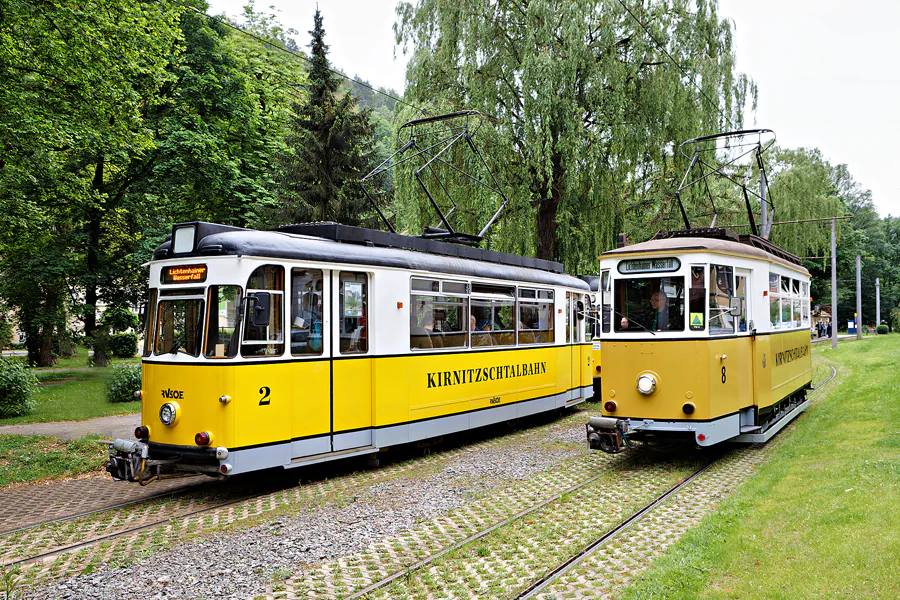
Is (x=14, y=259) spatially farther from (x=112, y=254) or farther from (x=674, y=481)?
(x=674, y=481)

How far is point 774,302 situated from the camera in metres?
12.2

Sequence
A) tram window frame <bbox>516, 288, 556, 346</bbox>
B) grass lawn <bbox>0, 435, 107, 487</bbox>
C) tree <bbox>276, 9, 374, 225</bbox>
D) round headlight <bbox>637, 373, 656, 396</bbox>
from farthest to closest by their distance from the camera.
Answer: tree <bbox>276, 9, 374, 225</bbox>
tram window frame <bbox>516, 288, 556, 346</bbox>
grass lawn <bbox>0, 435, 107, 487</bbox>
round headlight <bbox>637, 373, 656, 396</bbox>

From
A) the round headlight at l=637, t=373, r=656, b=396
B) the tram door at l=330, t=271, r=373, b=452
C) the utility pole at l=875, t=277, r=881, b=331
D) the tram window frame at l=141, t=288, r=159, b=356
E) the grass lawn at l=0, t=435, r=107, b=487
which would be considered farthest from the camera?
the utility pole at l=875, t=277, r=881, b=331

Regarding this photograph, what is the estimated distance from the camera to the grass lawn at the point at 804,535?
5270 mm

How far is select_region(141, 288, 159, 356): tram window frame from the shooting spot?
902 centimetres

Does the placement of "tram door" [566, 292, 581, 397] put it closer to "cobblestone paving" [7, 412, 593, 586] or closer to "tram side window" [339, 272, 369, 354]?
"cobblestone paving" [7, 412, 593, 586]

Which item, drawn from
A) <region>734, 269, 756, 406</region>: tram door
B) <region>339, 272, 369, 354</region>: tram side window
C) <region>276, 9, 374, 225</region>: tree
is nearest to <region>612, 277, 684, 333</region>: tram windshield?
<region>734, 269, 756, 406</region>: tram door

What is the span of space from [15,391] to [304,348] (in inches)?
450

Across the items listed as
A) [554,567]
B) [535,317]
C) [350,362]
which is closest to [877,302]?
[535,317]

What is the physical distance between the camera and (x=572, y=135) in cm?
1795

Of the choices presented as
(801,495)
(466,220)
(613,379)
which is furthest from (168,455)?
Result: (466,220)

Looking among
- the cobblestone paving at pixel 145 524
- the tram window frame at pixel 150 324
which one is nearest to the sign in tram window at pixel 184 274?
the tram window frame at pixel 150 324

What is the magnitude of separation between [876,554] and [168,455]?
750cm

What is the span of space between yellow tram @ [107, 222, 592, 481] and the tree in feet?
46.8
